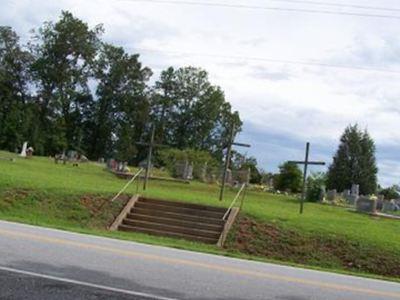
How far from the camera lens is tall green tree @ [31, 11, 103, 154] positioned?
3344 inches

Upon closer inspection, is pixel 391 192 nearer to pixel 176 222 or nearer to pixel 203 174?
pixel 203 174

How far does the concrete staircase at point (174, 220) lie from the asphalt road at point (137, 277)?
6.78 m

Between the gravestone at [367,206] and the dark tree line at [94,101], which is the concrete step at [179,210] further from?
the dark tree line at [94,101]

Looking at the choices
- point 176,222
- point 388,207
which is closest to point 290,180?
point 388,207

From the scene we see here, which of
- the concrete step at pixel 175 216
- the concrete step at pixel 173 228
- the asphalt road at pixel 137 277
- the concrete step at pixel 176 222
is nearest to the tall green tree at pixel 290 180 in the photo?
the concrete step at pixel 175 216

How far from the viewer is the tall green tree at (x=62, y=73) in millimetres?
84938

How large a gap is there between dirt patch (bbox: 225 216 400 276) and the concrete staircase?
2.84 ft

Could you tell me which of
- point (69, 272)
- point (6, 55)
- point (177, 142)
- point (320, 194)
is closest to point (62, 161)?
point (320, 194)

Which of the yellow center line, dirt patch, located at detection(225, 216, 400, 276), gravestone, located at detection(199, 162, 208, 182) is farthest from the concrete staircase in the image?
gravestone, located at detection(199, 162, 208, 182)

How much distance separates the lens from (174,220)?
69.5ft

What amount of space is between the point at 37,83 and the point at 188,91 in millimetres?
21527

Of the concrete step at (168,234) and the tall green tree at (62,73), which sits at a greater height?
the tall green tree at (62,73)

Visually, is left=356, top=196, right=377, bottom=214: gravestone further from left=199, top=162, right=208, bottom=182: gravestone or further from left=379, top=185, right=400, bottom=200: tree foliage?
left=379, top=185, right=400, bottom=200: tree foliage

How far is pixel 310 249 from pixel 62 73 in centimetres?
7138
